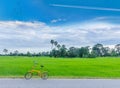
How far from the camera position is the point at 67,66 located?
16.5 ft

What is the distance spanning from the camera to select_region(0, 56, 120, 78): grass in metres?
4.82

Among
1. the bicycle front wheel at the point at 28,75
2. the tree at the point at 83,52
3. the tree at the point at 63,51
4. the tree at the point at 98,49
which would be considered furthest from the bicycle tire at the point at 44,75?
the tree at the point at 98,49

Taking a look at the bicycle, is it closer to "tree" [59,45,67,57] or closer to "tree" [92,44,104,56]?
"tree" [59,45,67,57]

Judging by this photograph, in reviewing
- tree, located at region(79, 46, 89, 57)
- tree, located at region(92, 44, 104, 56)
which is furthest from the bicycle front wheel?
tree, located at region(92, 44, 104, 56)

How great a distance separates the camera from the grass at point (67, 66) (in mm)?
4820

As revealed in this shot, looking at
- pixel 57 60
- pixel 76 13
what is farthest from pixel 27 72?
pixel 76 13

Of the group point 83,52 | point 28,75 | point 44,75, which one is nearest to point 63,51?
point 83,52

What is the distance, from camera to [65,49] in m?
4.83

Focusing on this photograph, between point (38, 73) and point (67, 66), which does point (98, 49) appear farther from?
point (38, 73)

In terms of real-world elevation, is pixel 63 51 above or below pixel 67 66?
above

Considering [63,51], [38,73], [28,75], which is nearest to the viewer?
[63,51]

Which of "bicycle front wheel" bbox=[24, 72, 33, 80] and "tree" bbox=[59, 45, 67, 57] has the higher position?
"tree" bbox=[59, 45, 67, 57]

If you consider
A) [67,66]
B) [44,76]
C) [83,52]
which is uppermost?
[83,52]

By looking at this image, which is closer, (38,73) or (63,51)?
(63,51)
